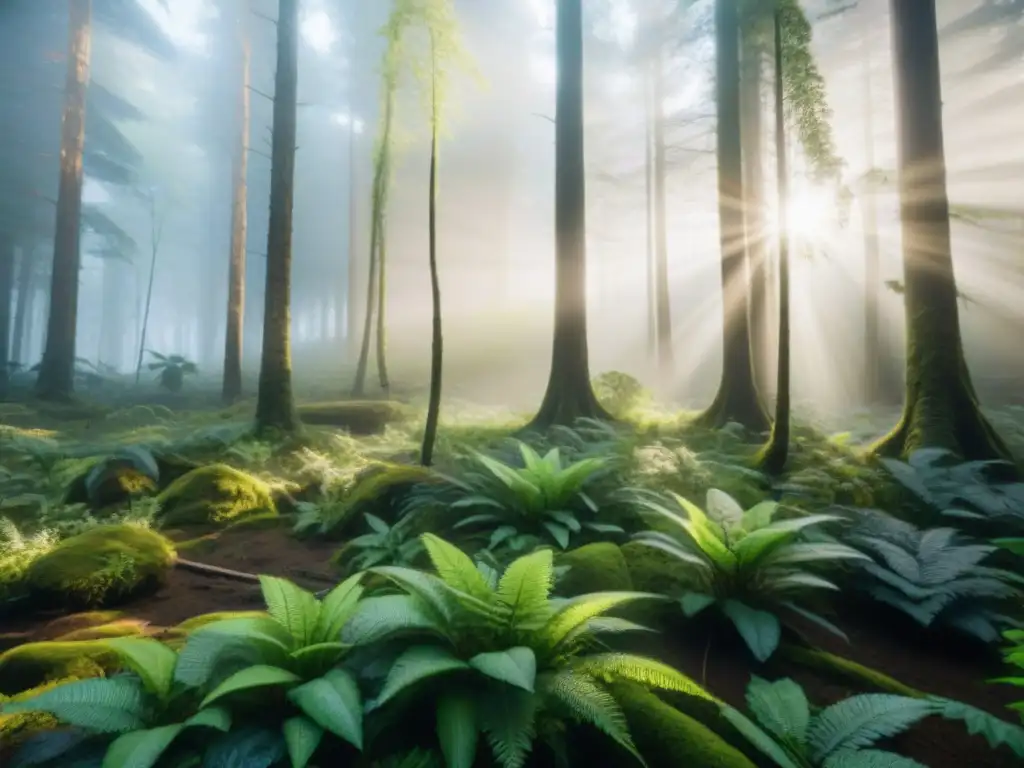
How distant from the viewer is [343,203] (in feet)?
174

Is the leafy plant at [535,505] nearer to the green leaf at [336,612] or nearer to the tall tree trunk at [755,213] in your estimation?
the green leaf at [336,612]

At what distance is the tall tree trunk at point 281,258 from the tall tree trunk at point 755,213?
9.51 meters

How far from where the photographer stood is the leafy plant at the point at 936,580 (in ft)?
10.9

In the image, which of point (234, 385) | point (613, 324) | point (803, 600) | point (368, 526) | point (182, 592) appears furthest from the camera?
point (613, 324)

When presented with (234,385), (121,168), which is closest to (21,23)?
(121,168)

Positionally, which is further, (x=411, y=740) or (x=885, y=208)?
(x=885, y=208)

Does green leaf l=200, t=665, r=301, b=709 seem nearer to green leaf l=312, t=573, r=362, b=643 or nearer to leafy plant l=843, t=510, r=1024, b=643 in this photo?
green leaf l=312, t=573, r=362, b=643

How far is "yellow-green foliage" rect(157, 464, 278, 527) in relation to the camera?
625cm

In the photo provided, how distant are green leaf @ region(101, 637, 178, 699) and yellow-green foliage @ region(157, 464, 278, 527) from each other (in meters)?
4.39

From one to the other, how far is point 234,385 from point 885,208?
26746mm

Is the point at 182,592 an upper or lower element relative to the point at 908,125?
lower

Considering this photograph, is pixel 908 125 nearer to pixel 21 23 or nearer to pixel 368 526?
pixel 368 526

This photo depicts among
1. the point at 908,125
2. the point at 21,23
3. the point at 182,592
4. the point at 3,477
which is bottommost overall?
the point at 182,592

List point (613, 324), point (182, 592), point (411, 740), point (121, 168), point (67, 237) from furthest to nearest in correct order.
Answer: point (613, 324) < point (121, 168) < point (67, 237) < point (182, 592) < point (411, 740)
